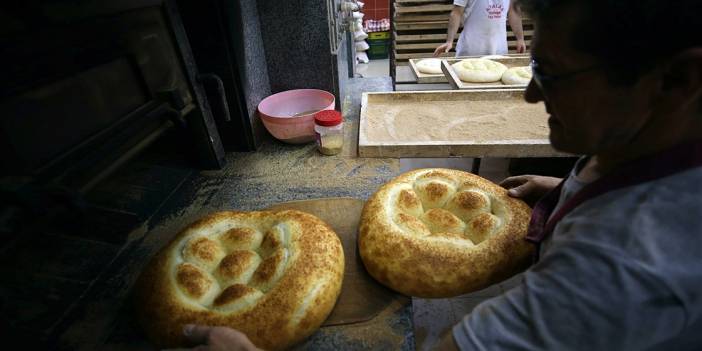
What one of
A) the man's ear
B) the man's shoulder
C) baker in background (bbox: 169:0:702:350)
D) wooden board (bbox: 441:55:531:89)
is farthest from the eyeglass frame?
wooden board (bbox: 441:55:531:89)

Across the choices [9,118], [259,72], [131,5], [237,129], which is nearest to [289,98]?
[259,72]

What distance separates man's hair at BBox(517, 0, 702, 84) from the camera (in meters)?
0.55

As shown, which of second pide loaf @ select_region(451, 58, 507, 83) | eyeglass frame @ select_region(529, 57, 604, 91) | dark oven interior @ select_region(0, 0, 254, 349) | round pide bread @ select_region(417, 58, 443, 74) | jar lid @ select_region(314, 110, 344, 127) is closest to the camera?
eyeglass frame @ select_region(529, 57, 604, 91)

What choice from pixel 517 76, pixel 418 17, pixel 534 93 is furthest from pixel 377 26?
pixel 534 93

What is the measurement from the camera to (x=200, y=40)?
5.57ft

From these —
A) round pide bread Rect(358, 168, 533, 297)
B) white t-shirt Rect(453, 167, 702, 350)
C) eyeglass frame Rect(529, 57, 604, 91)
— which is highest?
eyeglass frame Rect(529, 57, 604, 91)

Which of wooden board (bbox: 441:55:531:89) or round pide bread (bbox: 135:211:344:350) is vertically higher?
round pide bread (bbox: 135:211:344:350)

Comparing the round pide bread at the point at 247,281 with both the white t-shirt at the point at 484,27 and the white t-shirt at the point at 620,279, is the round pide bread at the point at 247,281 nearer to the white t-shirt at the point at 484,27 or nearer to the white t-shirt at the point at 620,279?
the white t-shirt at the point at 620,279

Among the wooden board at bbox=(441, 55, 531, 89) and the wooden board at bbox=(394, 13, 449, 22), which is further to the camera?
the wooden board at bbox=(394, 13, 449, 22)

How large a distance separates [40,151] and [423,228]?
121cm

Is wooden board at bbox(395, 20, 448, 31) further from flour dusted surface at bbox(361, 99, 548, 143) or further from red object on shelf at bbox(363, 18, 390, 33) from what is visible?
flour dusted surface at bbox(361, 99, 548, 143)

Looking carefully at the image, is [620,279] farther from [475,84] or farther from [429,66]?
[429,66]

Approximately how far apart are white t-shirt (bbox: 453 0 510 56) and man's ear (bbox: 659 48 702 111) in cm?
421

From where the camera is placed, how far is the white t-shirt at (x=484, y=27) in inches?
167
